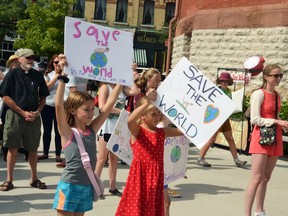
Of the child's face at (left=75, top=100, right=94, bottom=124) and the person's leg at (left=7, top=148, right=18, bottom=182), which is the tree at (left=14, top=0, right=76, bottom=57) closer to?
the person's leg at (left=7, top=148, right=18, bottom=182)

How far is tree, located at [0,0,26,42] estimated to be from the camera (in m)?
40.5

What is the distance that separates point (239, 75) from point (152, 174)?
960cm

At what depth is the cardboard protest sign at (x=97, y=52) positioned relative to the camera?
416cm

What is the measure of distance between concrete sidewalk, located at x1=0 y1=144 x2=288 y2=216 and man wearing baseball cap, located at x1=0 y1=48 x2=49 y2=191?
1.38 ft

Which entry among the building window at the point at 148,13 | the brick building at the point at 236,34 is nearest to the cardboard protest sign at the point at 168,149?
the brick building at the point at 236,34

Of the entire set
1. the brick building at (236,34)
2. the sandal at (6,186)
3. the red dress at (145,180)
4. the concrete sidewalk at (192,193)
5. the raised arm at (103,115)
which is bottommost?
the concrete sidewalk at (192,193)

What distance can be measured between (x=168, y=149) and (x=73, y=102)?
1881mm

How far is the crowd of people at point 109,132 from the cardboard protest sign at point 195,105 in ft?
0.50

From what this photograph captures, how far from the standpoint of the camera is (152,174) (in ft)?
13.9

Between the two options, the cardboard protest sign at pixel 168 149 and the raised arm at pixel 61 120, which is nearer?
the raised arm at pixel 61 120

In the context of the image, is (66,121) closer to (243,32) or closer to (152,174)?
(152,174)

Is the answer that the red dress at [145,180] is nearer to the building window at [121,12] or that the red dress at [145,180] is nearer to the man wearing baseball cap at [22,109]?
the man wearing baseball cap at [22,109]

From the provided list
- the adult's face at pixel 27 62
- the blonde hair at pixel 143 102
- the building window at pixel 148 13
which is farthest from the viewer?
the building window at pixel 148 13

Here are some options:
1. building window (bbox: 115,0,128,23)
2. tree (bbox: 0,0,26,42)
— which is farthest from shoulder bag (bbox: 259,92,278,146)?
tree (bbox: 0,0,26,42)
